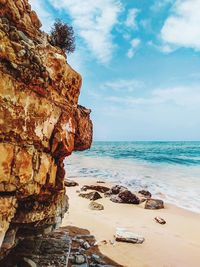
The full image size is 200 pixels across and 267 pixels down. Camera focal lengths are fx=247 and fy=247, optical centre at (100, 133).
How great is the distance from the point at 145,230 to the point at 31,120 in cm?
593

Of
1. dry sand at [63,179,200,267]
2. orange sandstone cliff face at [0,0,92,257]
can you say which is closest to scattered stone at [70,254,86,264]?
dry sand at [63,179,200,267]

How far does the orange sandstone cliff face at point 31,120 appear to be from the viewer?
305 centimetres

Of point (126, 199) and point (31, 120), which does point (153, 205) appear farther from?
point (31, 120)

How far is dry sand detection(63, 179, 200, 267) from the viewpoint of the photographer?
18.8 feet

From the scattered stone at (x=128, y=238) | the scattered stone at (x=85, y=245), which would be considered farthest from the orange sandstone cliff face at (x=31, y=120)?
the scattered stone at (x=128, y=238)

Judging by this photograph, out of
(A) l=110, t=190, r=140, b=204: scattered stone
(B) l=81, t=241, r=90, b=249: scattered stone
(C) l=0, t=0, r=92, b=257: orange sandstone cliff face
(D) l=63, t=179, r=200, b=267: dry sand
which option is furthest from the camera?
(A) l=110, t=190, r=140, b=204: scattered stone

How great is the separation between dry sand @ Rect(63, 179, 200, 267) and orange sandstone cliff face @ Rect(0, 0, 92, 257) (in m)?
2.41

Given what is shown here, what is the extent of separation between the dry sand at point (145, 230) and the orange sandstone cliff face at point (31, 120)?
241cm

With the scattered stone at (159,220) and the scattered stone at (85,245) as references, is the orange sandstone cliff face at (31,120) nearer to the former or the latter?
the scattered stone at (85,245)

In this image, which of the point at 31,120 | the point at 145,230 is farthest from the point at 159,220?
the point at 31,120

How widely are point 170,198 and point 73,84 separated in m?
10.3

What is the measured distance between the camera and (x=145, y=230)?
7762 millimetres

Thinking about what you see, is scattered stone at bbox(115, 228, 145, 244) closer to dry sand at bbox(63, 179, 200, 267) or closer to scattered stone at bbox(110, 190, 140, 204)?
dry sand at bbox(63, 179, 200, 267)

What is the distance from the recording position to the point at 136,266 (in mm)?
5297
